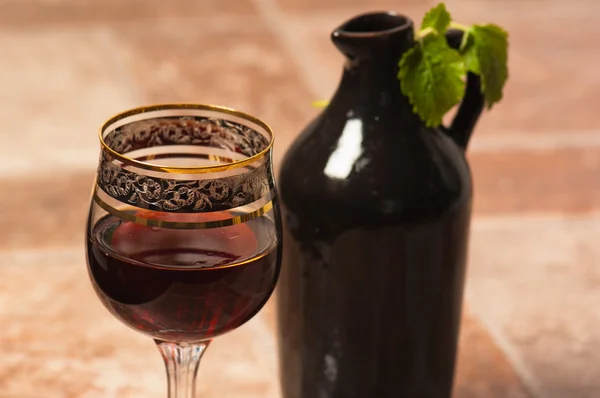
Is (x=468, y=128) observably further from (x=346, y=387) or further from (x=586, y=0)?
(x=586, y=0)

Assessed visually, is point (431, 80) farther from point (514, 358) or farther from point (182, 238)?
point (514, 358)

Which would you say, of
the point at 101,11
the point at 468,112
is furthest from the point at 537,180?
the point at 101,11

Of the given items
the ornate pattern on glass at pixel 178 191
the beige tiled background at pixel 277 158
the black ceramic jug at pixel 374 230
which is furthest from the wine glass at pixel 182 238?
the beige tiled background at pixel 277 158

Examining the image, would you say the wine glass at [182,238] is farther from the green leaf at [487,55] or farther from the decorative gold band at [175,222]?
the green leaf at [487,55]

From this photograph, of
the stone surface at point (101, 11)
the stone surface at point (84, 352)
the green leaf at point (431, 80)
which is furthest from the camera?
the stone surface at point (101, 11)

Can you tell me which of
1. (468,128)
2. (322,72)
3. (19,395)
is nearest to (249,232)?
(468,128)
